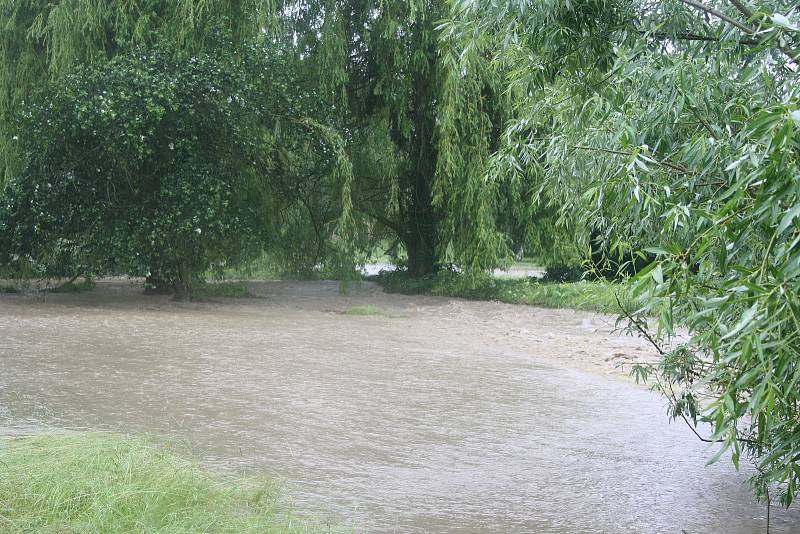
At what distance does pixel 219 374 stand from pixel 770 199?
7575mm

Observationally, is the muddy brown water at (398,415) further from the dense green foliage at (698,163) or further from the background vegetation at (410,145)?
the dense green foliage at (698,163)

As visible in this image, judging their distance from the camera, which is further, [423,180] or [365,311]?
[423,180]

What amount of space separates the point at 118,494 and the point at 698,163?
11.3 ft

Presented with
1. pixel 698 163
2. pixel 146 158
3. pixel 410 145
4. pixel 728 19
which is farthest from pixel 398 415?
pixel 410 145

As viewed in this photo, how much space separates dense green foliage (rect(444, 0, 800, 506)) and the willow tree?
33.7 ft

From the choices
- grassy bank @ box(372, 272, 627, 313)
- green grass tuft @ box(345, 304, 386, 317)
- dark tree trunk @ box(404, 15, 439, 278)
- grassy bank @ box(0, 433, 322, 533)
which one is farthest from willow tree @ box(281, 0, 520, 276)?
grassy bank @ box(0, 433, 322, 533)

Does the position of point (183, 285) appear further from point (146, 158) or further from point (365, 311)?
point (365, 311)

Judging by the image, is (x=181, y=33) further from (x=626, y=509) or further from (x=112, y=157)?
(x=626, y=509)

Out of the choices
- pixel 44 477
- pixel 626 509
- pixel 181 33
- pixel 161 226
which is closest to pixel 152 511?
pixel 44 477

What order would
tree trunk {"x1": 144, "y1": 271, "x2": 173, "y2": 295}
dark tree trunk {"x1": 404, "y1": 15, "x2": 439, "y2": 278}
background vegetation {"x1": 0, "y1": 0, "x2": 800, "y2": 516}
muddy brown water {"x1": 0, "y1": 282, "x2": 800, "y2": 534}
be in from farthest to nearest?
1. dark tree trunk {"x1": 404, "y1": 15, "x2": 439, "y2": 278}
2. tree trunk {"x1": 144, "y1": 271, "x2": 173, "y2": 295}
3. muddy brown water {"x1": 0, "y1": 282, "x2": 800, "y2": 534}
4. background vegetation {"x1": 0, "y1": 0, "x2": 800, "y2": 516}

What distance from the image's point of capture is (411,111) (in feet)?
62.6

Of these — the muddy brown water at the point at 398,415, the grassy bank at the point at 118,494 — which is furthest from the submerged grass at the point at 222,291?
the grassy bank at the point at 118,494

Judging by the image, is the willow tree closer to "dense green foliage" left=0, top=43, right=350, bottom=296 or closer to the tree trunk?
"dense green foliage" left=0, top=43, right=350, bottom=296

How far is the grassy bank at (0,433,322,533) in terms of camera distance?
438cm
